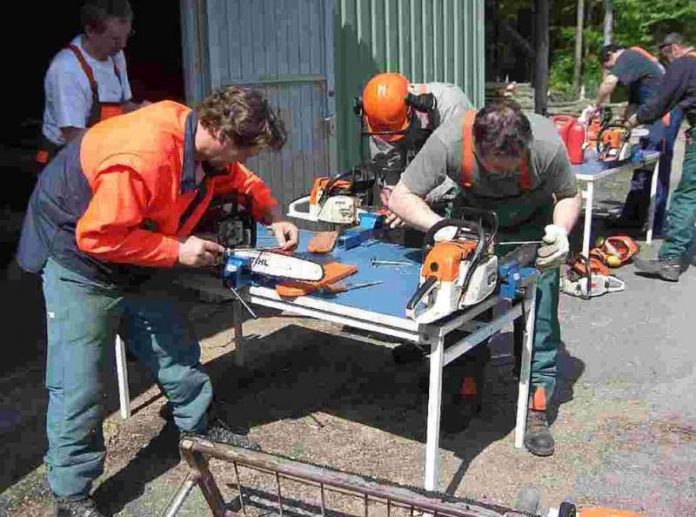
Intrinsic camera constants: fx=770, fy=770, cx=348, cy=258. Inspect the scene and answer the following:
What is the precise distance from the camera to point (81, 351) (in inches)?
104

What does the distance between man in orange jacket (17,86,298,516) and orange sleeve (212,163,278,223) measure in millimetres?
276

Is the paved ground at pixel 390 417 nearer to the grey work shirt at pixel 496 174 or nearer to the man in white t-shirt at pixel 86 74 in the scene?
the grey work shirt at pixel 496 174

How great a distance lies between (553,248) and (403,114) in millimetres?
1283

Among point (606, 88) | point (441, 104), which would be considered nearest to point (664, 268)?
point (606, 88)

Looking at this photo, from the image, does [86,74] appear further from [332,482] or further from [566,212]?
[332,482]

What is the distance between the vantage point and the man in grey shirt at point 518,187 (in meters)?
2.82

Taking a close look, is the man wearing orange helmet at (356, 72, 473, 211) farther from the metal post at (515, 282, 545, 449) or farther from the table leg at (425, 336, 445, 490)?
the table leg at (425, 336, 445, 490)

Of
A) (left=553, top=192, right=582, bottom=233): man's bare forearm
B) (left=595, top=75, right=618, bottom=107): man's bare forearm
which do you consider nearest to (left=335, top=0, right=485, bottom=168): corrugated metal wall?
(left=595, top=75, right=618, bottom=107): man's bare forearm

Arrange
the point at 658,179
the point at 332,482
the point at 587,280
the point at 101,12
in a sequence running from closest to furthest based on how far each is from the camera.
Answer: the point at 332,482 < the point at 101,12 < the point at 587,280 < the point at 658,179

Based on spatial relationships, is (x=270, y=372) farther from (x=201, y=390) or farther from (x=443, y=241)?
(x=443, y=241)

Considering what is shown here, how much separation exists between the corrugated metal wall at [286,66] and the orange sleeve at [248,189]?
2090 millimetres

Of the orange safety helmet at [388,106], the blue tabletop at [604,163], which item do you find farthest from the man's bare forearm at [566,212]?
the blue tabletop at [604,163]

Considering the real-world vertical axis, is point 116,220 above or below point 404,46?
below

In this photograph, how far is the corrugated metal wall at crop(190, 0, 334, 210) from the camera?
522cm
